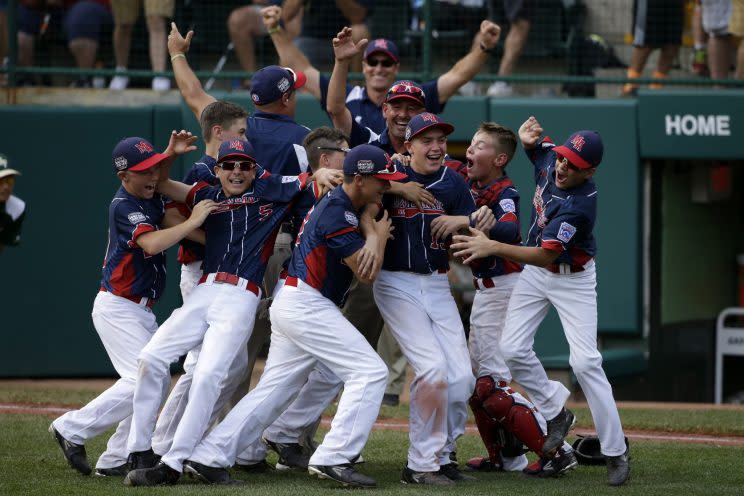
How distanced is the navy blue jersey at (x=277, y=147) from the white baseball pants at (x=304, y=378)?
1022mm

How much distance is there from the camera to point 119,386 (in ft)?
20.7

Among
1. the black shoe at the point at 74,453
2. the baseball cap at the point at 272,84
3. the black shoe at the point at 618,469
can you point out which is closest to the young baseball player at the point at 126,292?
the black shoe at the point at 74,453

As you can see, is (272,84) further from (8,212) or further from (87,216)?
(87,216)

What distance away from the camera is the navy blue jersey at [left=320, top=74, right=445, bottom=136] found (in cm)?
781

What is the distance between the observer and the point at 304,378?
6191 mm

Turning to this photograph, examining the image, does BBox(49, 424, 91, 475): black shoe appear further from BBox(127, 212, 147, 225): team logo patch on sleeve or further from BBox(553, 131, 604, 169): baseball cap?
BBox(553, 131, 604, 169): baseball cap

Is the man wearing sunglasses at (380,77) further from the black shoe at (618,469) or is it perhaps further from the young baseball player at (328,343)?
the black shoe at (618,469)

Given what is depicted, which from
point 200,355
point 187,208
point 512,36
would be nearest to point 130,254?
point 187,208

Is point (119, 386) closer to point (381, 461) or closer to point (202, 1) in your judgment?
point (381, 461)

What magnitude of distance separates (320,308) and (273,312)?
28 cm

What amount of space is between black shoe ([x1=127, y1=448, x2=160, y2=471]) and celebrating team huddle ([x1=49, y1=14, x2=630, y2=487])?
0.01 meters

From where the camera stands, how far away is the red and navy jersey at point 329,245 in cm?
596

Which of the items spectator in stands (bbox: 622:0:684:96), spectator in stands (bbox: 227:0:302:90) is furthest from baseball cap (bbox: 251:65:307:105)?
spectator in stands (bbox: 622:0:684:96)

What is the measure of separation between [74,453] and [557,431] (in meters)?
2.56
